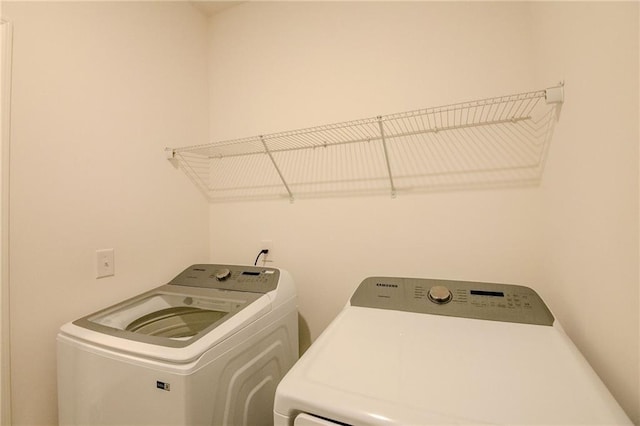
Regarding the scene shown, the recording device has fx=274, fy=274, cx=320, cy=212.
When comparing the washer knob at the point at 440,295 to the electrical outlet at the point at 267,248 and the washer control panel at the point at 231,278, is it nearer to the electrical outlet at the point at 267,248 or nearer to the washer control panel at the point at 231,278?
the washer control panel at the point at 231,278

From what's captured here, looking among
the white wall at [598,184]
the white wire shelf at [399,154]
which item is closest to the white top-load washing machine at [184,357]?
the white wire shelf at [399,154]

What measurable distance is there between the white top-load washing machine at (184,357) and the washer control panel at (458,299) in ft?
1.46

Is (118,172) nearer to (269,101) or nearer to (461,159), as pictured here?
(269,101)

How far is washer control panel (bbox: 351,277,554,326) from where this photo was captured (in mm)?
1021

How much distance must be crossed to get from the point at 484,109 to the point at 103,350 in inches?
74.1

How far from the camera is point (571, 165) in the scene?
3.11ft

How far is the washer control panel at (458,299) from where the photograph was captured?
1.02m

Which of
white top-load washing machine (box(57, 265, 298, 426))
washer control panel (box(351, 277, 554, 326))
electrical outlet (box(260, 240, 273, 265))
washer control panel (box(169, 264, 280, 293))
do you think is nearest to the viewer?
white top-load washing machine (box(57, 265, 298, 426))

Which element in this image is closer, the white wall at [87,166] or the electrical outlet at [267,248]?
the white wall at [87,166]

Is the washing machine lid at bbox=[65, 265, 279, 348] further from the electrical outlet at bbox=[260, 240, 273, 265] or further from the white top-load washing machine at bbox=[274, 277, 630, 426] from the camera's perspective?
the white top-load washing machine at bbox=[274, 277, 630, 426]

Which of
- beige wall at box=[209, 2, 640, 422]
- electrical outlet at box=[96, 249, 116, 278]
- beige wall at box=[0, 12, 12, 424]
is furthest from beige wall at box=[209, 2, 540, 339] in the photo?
beige wall at box=[0, 12, 12, 424]

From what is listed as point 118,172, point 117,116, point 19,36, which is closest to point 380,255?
point 118,172

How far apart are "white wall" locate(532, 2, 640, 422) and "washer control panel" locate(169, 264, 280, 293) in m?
1.18

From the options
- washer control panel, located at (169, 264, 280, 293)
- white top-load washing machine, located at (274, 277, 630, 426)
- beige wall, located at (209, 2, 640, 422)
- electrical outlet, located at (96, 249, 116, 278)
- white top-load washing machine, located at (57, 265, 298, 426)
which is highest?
beige wall, located at (209, 2, 640, 422)
